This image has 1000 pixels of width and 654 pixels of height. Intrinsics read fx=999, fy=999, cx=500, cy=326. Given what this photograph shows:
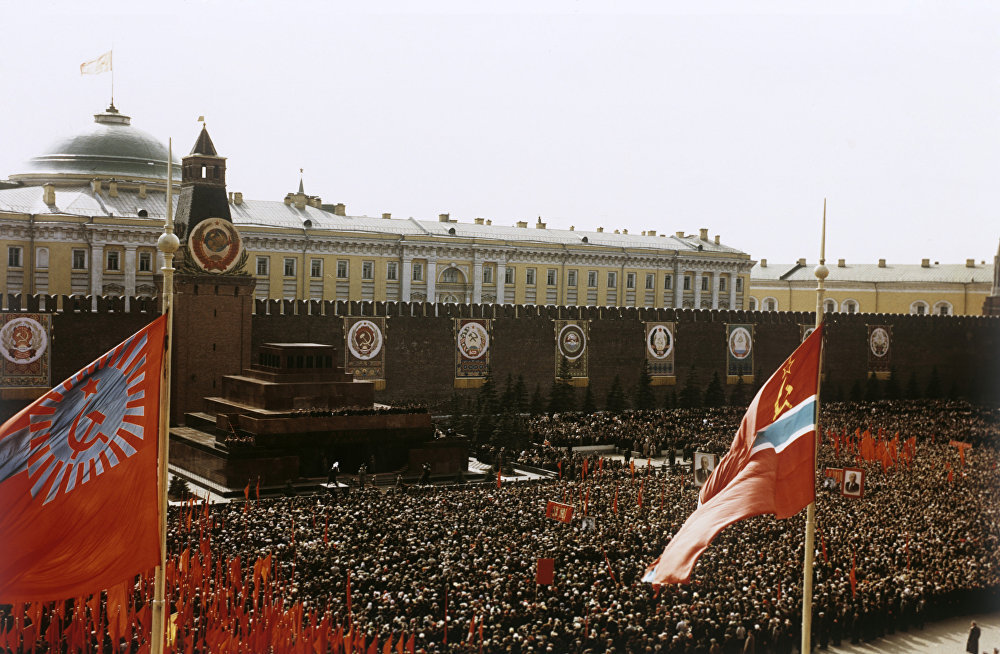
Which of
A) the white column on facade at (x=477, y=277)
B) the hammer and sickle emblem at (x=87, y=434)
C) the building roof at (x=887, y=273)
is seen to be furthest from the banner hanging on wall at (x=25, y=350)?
the building roof at (x=887, y=273)

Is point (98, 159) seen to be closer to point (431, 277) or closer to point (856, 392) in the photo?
point (431, 277)

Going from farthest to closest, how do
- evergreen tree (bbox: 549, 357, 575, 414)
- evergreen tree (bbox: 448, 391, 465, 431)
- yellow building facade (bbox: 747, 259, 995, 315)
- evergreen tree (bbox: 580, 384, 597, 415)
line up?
yellow building facade (bbox: 747, 259, 995, 315)
evergreen tree (bbox: 580, 384, 597, 415)
evergreen tree (bbox: 549, 357, 575, 414)
evergreen tree (bbox: 448, 391, 465, 431)

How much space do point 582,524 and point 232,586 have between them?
659 cm

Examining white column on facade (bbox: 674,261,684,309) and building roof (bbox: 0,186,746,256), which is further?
white column on facade (bbox: 674,261,684,309)

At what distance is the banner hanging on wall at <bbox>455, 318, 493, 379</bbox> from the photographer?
37656 millimetres

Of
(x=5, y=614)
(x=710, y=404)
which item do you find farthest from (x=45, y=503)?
(x=710, y=404)

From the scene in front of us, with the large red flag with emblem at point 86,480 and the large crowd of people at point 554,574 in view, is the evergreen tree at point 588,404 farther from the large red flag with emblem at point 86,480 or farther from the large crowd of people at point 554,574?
the large red flag with emblem at point 86,480

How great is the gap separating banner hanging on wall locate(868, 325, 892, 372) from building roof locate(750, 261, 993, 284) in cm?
1806

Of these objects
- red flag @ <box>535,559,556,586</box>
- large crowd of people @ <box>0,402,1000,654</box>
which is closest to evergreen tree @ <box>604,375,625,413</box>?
large crowd of people @ <box>0,402,1000,654</box>

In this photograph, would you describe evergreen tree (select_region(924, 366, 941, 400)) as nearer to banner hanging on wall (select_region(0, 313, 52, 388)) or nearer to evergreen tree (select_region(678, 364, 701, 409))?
evergreen tree (select_region(678, 364, 701, 409))

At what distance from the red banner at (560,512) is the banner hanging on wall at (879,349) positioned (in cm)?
3360

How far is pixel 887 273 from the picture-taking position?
220ft

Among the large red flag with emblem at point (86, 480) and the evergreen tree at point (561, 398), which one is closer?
the large red flag with emblem at point (86, 480)

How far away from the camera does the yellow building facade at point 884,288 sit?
62531mm
